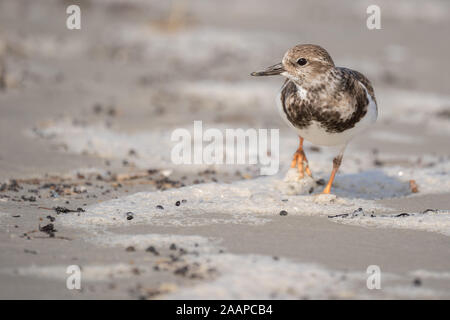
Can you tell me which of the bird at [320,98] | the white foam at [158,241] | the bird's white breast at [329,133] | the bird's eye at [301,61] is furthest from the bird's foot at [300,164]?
the white foam at [158,241]

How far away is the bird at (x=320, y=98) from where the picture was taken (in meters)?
5.84

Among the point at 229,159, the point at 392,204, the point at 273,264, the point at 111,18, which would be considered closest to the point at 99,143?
the point at 229,159

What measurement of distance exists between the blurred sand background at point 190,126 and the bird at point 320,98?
30.0 inches

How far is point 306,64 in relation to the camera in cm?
594
